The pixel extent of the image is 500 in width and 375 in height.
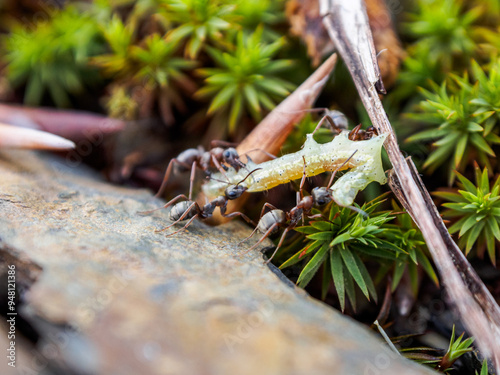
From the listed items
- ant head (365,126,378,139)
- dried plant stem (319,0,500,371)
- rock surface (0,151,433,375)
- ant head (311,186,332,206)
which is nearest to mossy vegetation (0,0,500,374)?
ant head (311,186,332,206)

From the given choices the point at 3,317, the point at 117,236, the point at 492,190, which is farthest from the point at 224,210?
the point at 492,190

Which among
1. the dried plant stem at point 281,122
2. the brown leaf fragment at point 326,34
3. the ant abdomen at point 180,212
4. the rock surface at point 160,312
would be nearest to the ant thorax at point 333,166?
the dried plant stem at point 281,122

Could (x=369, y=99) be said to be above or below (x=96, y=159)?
above

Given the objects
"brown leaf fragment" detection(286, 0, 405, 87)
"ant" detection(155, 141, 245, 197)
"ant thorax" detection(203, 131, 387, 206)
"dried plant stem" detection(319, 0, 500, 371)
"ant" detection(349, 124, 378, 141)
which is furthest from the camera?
"brown leaf fragment" detection(286, 0, 405, 87)

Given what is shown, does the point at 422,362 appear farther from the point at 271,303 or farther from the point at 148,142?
the point at 148,142

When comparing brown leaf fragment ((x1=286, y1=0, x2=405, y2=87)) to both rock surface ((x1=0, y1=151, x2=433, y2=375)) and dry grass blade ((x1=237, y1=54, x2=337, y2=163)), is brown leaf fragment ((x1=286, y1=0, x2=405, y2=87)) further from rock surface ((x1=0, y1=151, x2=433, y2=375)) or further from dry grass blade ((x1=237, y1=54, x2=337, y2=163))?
rock surface ((x1=0, y1=151, x2=433, y2=375))
